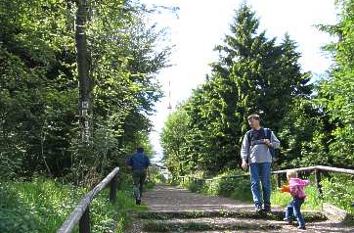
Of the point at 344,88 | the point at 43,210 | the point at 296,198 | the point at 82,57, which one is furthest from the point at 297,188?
the point at 344,88

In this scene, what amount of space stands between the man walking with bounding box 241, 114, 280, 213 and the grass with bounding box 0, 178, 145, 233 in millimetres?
2470

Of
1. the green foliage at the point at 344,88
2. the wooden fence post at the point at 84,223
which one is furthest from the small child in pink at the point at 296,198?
the green foliage at the point at 344,88

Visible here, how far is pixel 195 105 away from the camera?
39.8m

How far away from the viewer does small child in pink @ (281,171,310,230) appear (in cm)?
879

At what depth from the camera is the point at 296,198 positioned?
8836 millimetres

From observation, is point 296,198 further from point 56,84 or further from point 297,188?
point 56,84

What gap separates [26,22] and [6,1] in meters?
1.53

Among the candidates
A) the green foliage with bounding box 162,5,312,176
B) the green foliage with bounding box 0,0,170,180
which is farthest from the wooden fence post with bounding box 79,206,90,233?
the green foliage with bounding box 162,5,312,176

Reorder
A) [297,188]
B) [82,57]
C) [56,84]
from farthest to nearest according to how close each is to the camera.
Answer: [56,84] < [82,57] < [297,188]

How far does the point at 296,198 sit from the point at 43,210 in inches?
167

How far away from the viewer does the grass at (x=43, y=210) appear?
516 cm

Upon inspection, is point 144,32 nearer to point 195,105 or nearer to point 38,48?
point 195,105

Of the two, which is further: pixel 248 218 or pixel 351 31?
pixel 351 31

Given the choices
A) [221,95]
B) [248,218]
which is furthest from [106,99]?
[221,95]
